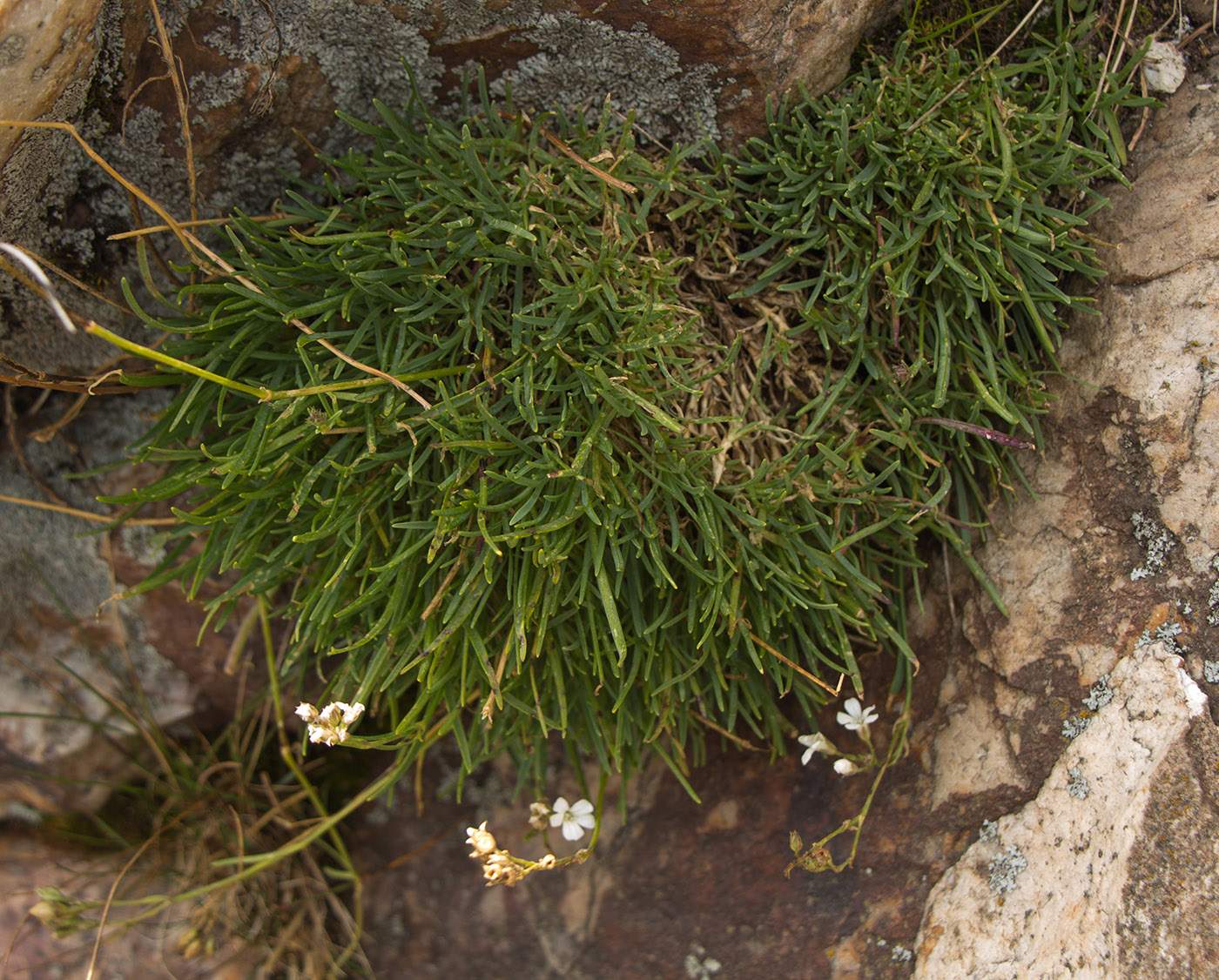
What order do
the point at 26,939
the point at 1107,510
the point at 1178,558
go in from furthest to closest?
the point at 26,939 → the point at 1107,510 → the point at 1178,558

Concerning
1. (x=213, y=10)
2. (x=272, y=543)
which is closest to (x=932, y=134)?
(x=213, y=10)

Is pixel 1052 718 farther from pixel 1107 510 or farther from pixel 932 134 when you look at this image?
pixel 932 134

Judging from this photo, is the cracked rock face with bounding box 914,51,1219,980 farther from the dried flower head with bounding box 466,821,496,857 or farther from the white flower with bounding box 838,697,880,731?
the dried flower head with bounding box 466,821,496,857

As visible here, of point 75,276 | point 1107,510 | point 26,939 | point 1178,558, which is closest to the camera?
point 1178,558

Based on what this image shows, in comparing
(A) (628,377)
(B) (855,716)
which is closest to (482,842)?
(B) (855,716)

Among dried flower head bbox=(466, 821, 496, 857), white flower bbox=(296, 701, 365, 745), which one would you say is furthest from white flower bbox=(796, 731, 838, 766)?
white flower bbox=(296, 701, 365, 745)

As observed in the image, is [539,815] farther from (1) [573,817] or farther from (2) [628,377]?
(2) [628,377]
